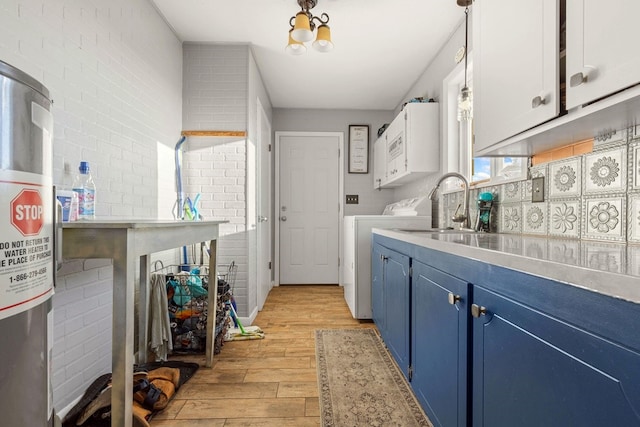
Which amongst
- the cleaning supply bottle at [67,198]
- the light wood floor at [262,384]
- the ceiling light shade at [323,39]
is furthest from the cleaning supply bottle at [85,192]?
the ceiling light shade at [323,39]

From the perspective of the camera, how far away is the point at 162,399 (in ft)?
5.21

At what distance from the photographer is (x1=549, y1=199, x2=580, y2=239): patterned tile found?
1.30 metres

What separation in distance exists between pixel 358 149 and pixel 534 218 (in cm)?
307

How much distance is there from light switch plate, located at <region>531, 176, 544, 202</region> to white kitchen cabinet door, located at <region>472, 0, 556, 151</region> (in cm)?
30

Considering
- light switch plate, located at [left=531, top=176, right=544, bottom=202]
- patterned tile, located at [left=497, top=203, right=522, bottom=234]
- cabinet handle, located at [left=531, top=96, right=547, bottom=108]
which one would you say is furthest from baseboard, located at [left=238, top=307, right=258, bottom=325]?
cabinet handle, located at [left=531, top=96, right=547, bottom=108]

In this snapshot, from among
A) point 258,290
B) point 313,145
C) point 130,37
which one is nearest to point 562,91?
point 130,37

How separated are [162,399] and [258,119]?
95.7 inches

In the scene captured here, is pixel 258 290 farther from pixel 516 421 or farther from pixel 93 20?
pixel 516 421

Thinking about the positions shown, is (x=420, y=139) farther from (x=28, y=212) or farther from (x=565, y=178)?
(x=28, y=212)

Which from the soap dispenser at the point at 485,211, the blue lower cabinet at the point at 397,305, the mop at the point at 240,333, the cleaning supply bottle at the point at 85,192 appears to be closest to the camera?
the cleaning supply bottle at the point at 85,192

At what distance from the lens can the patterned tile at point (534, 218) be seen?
149cm

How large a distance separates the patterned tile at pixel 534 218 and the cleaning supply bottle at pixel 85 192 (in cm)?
209

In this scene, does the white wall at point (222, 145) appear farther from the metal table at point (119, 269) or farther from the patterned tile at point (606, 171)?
the patterned tile at point (606, 171)

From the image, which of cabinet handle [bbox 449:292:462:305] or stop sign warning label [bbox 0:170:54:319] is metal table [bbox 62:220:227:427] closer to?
stop sign warning label [bbox 0:170:54:319]
